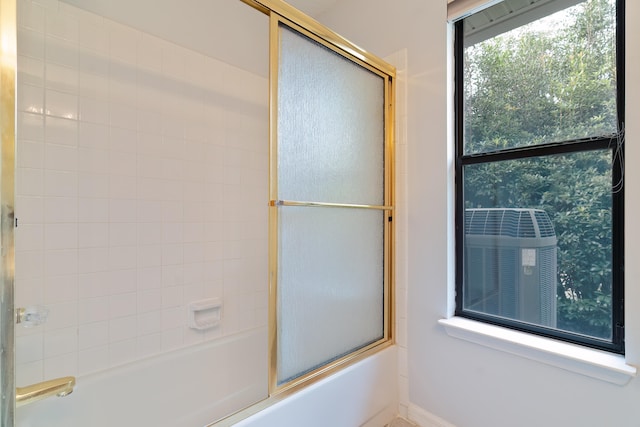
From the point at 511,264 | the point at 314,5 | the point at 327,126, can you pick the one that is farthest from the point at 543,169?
the point at 314,5

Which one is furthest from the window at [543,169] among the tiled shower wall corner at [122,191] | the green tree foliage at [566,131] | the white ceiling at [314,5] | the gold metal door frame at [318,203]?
the tiled shower wall corner at [122,191]

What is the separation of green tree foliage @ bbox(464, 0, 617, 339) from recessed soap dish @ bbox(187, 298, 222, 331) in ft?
5.54

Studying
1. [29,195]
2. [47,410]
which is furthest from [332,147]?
[47,410]

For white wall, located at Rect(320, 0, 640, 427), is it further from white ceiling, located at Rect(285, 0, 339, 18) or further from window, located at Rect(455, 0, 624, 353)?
white ceiling, located at Rect(285, 0, 339, 18)

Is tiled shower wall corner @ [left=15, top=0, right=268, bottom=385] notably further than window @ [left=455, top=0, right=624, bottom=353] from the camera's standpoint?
Yes

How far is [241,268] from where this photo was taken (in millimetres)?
2092

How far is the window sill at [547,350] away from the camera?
3.82 feet

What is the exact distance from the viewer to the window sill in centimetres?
116

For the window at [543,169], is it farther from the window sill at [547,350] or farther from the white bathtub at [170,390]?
the white bathtub at [170,390]

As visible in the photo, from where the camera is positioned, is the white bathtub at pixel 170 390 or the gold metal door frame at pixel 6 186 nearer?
the gold metal door frame at pixel 6 186

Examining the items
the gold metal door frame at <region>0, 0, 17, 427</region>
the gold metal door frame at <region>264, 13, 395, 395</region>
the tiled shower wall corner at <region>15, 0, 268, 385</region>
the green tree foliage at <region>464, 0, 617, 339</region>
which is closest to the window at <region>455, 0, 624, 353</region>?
the green tree foliage at <region>464, 0, 617, 339</region>

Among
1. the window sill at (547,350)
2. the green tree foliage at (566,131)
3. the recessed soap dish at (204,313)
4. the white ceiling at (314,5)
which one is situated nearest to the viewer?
the window sill at (547,350)

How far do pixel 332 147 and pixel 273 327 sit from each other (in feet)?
2.91

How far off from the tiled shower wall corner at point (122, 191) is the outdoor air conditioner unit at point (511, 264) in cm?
141
